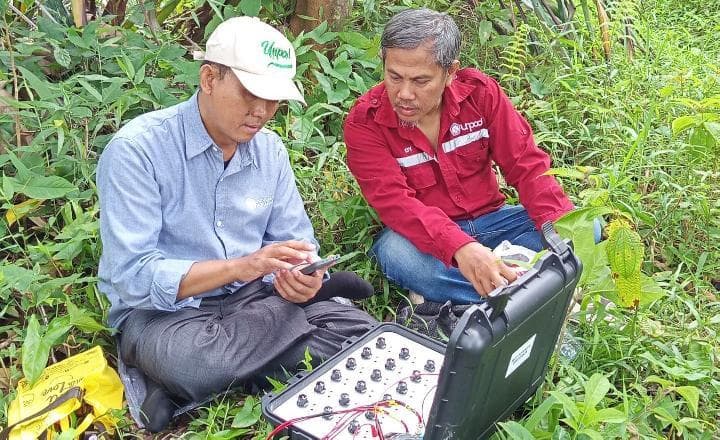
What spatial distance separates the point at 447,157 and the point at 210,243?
1.04 metres

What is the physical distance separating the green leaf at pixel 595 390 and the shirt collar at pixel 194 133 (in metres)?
1.38

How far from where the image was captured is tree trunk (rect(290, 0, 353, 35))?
14.1ft

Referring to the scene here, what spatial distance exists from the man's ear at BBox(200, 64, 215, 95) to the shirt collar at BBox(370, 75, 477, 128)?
0.83 meters

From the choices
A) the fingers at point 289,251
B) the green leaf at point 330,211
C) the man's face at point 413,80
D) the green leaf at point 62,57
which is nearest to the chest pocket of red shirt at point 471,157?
the man's face at point 413,80

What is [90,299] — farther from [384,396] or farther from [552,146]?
[552,146]

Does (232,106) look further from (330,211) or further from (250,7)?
(250,7)

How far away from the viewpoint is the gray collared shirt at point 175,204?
8.38 feet

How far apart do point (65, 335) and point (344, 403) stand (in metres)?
1.10

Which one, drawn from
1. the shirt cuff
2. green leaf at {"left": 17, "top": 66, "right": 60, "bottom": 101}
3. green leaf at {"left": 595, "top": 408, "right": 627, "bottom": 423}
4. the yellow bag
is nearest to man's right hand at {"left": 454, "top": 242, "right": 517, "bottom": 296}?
green leaf at {"left": 595, "top": 408, "right": 627, "bottom": 423}

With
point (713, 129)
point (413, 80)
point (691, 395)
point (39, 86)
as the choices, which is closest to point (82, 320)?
point (39, 86)

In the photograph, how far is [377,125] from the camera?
10.6ft

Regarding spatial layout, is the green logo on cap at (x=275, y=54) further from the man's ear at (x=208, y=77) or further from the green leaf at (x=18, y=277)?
the green leaf at (x=18, y=277)

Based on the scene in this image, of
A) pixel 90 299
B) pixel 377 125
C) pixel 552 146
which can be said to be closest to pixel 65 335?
pixel 90 299

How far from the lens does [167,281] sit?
99.9 inches
